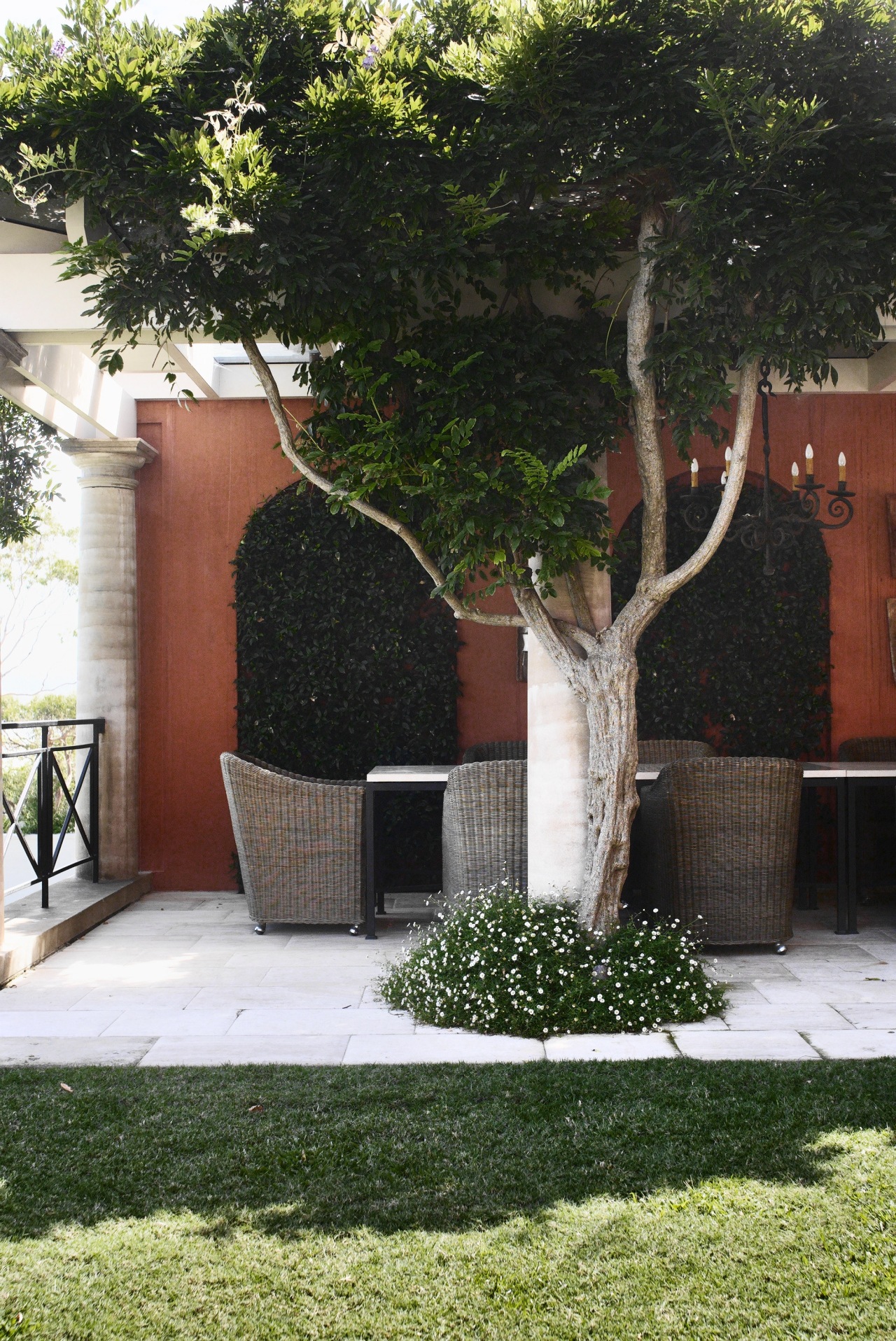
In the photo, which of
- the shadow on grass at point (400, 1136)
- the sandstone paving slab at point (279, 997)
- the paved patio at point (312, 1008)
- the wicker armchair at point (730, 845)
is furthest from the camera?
the wicker armchair at point (730, 845)

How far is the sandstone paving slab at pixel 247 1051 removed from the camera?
11.3 ft

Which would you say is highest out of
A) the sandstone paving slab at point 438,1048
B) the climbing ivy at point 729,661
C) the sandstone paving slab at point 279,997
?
the climbing ivy at point 729,661

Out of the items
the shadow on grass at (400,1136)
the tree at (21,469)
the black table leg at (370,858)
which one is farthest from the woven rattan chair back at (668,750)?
the tree at (21,469)

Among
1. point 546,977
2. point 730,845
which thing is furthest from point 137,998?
point 730,845

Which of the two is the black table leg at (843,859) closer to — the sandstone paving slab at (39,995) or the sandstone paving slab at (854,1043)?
the sandstone paving slab at (854,1043)

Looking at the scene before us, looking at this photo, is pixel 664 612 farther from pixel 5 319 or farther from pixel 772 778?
pixel 5 319

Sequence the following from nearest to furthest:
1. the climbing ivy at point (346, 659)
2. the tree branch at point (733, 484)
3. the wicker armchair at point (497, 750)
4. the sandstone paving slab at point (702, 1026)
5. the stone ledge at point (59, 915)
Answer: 1. the sandstone paving slab at point (702, 1026)
2. the tree branch at point (733, 484)
3. the stone ledge at point (59, 915)
4. the wicker armchair at point (497, 750)
5. the climbing ivy at point (346, 659)

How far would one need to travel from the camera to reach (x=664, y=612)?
21.6 ft

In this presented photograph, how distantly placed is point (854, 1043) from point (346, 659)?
3.92 m

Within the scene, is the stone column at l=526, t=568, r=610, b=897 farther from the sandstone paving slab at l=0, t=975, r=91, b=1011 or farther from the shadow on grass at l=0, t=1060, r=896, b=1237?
the sandstone paving slab at l=0, t=975, r=91, b=1011

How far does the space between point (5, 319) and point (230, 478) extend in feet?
7.37

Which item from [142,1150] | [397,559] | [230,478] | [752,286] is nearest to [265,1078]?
[142,1150]

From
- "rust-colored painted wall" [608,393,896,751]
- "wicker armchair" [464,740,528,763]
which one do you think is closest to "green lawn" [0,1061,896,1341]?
"wicker armchair" [464,740,528,763]

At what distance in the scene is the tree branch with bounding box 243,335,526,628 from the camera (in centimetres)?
417
